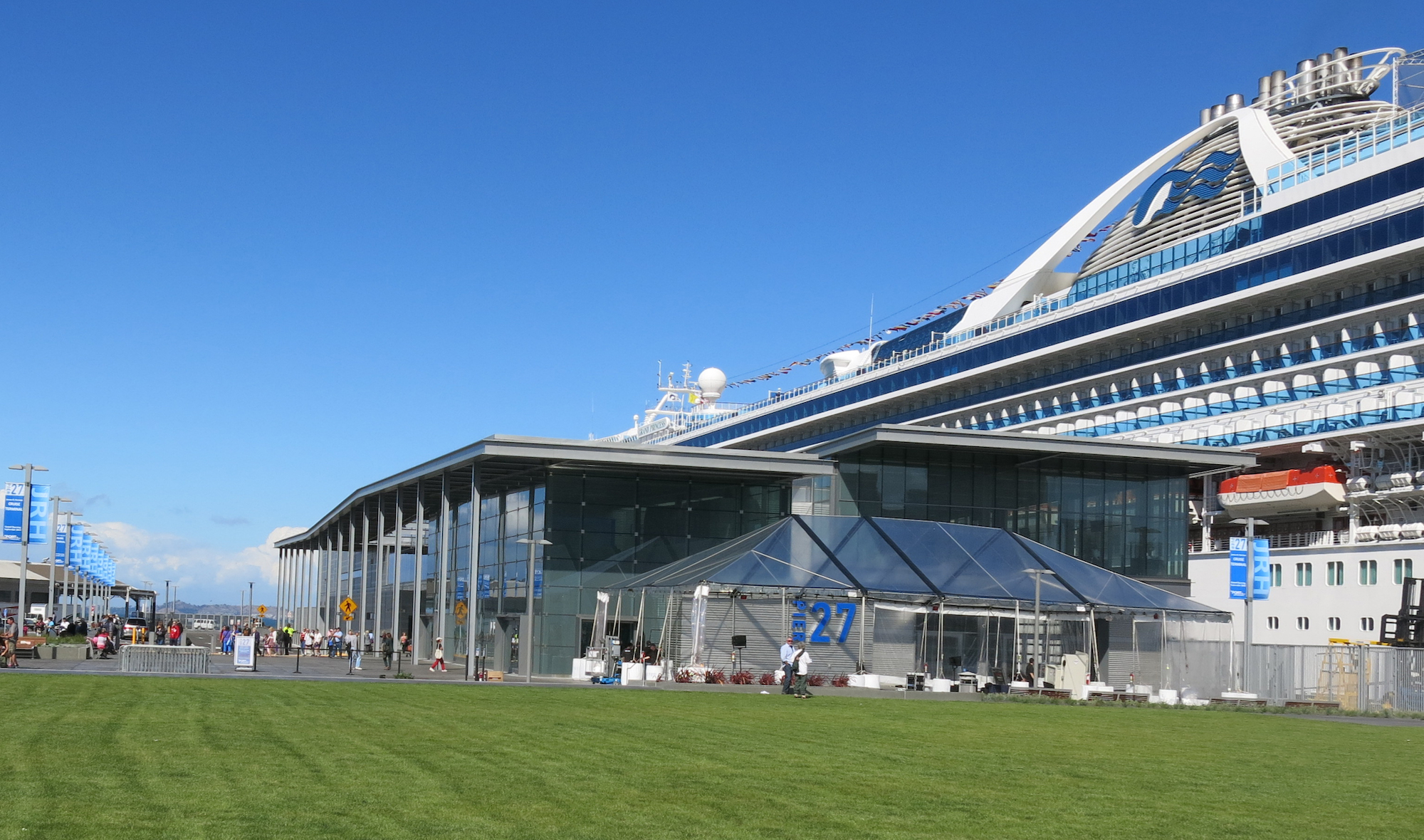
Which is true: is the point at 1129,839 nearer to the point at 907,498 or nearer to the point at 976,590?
the point at 976,590

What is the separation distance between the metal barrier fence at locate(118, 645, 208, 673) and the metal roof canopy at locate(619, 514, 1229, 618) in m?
12.4

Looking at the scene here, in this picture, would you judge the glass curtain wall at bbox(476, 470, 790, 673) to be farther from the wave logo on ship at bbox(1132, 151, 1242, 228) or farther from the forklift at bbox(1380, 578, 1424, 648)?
the wave logo on ship at bbox(1132, 151, 1242, 228)

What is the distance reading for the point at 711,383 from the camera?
124 meters

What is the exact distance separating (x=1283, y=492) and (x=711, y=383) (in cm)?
6829

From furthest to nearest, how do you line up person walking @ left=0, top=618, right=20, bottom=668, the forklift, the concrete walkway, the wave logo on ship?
the wave logo on ship → the forklift → person walking @ left=0, top=618, right=20, bottom=668 → the concrete walkway

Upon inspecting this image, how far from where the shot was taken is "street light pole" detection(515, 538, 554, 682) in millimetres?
43938

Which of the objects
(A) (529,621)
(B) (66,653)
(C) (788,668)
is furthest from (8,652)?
(C) (788,668)

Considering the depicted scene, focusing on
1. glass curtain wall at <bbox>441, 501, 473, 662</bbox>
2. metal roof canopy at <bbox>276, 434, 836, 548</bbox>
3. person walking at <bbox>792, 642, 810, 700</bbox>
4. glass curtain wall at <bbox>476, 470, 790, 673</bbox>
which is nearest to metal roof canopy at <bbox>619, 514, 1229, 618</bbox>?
glass curtain wall at <bbox>476, 470, 790, 673</bbox>

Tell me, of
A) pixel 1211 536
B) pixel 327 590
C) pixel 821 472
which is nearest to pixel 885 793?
pixel 821 472

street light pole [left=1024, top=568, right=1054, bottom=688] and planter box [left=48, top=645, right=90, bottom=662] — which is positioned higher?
street light pole [left=1024, top=568, right=1054, bottom=688]

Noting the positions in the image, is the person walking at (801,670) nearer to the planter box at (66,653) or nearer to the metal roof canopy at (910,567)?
the metal roof canopy at (910,567)

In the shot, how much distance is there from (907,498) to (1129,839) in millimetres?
37492

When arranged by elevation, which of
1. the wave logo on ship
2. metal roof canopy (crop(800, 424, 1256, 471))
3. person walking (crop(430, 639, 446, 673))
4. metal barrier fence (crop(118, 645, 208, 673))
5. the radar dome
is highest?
the wave logo on ship

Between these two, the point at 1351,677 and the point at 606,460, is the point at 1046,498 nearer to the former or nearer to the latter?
the point at 1351,677
